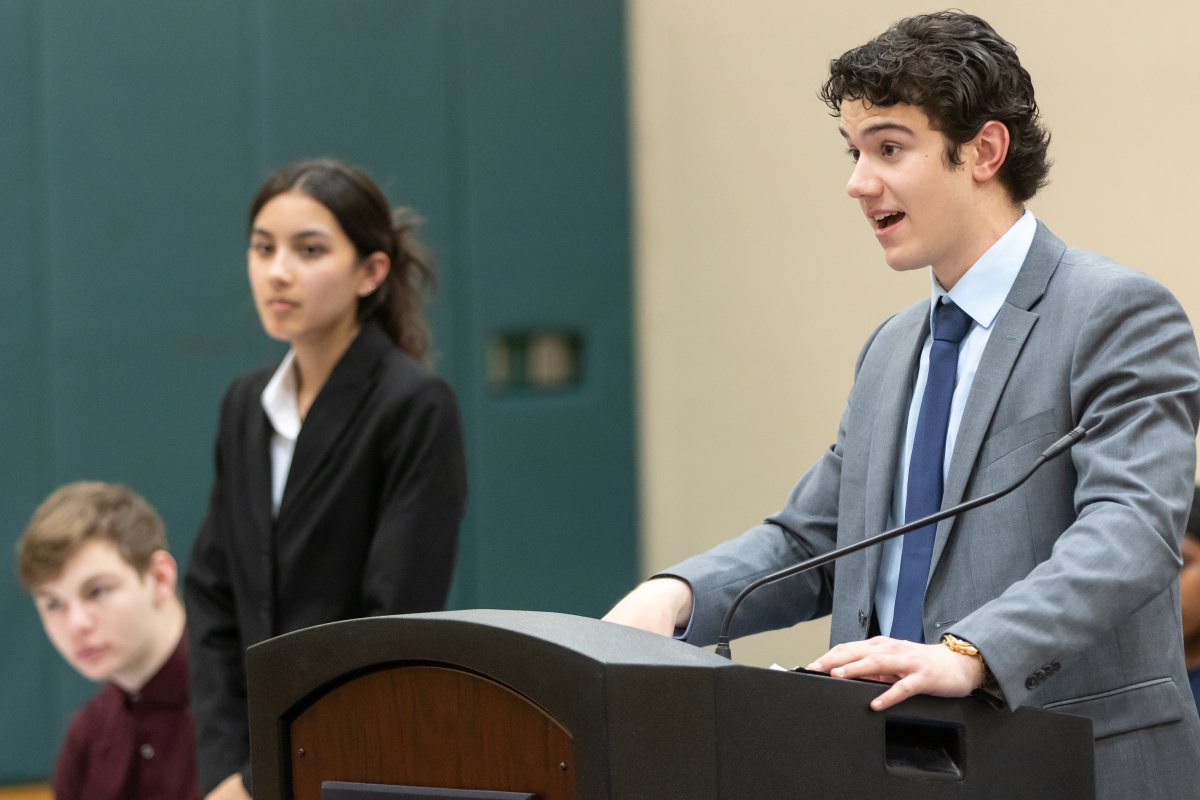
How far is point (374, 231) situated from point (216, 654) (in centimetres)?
66

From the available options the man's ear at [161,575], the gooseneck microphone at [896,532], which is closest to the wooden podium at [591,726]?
the gooseneck microphone at [896,532]

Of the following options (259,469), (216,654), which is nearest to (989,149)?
(259,469)

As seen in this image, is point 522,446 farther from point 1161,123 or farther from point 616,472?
point 1161,123

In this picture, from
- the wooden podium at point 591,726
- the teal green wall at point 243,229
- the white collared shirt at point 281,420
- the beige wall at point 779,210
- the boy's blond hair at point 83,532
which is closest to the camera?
the wooden podium at point 591,726

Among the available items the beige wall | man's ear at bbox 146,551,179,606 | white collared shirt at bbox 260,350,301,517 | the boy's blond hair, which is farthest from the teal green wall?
white collared shirt at bbox 260,350,301,517

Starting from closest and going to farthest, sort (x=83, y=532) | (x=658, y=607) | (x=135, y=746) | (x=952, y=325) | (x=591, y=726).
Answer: (x=591, y=726)
(x=658, y=607)
(x=952, y=325)
(x=135, y=746)
(x=83, y=532)

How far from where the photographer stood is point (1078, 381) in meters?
1.30

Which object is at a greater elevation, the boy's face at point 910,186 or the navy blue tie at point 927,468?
the boy's face at point 910,186

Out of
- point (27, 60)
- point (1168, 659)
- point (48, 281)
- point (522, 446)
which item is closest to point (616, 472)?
point (522, 446)

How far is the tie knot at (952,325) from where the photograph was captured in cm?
143

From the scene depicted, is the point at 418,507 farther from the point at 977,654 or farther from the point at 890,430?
the point at 977,654

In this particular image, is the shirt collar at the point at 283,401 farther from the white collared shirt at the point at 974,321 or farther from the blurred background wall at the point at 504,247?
the blurred background wall at the point at 504,247

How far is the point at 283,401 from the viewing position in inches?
90.5

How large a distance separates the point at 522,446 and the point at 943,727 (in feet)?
10.9
